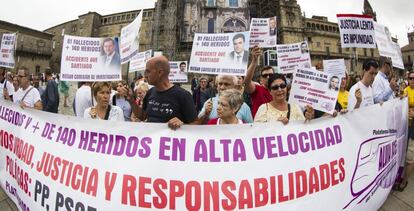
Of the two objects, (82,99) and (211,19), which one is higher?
(211,19)

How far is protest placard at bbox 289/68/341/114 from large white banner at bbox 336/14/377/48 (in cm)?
Answer: 287

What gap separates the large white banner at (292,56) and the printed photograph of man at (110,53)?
3.38 m

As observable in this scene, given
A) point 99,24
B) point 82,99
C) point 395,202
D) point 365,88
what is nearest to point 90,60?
point 82,99

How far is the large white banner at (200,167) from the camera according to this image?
2.47m

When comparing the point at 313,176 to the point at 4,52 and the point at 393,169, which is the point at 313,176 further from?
the point at 4,52

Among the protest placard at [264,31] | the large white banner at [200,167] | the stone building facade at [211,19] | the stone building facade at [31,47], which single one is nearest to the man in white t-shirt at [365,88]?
the large white banner at [200,167]

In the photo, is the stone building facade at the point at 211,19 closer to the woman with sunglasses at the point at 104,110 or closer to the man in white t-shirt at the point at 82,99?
the man in white t-shirt at the point at 82,99

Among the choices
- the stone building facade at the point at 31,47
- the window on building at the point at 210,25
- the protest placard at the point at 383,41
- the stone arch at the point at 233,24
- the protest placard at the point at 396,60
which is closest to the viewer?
the protest placard at the point at 383,41

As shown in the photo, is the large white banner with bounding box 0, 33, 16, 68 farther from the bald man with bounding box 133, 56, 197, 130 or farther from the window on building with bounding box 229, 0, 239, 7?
the window on building with bounding box 229, 0, 239, 7

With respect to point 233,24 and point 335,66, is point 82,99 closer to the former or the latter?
point 335,66

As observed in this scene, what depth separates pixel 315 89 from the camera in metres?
3.18

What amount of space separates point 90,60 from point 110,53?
11.8 inches

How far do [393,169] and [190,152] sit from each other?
2.99 m

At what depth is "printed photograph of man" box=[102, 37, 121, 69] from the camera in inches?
165
